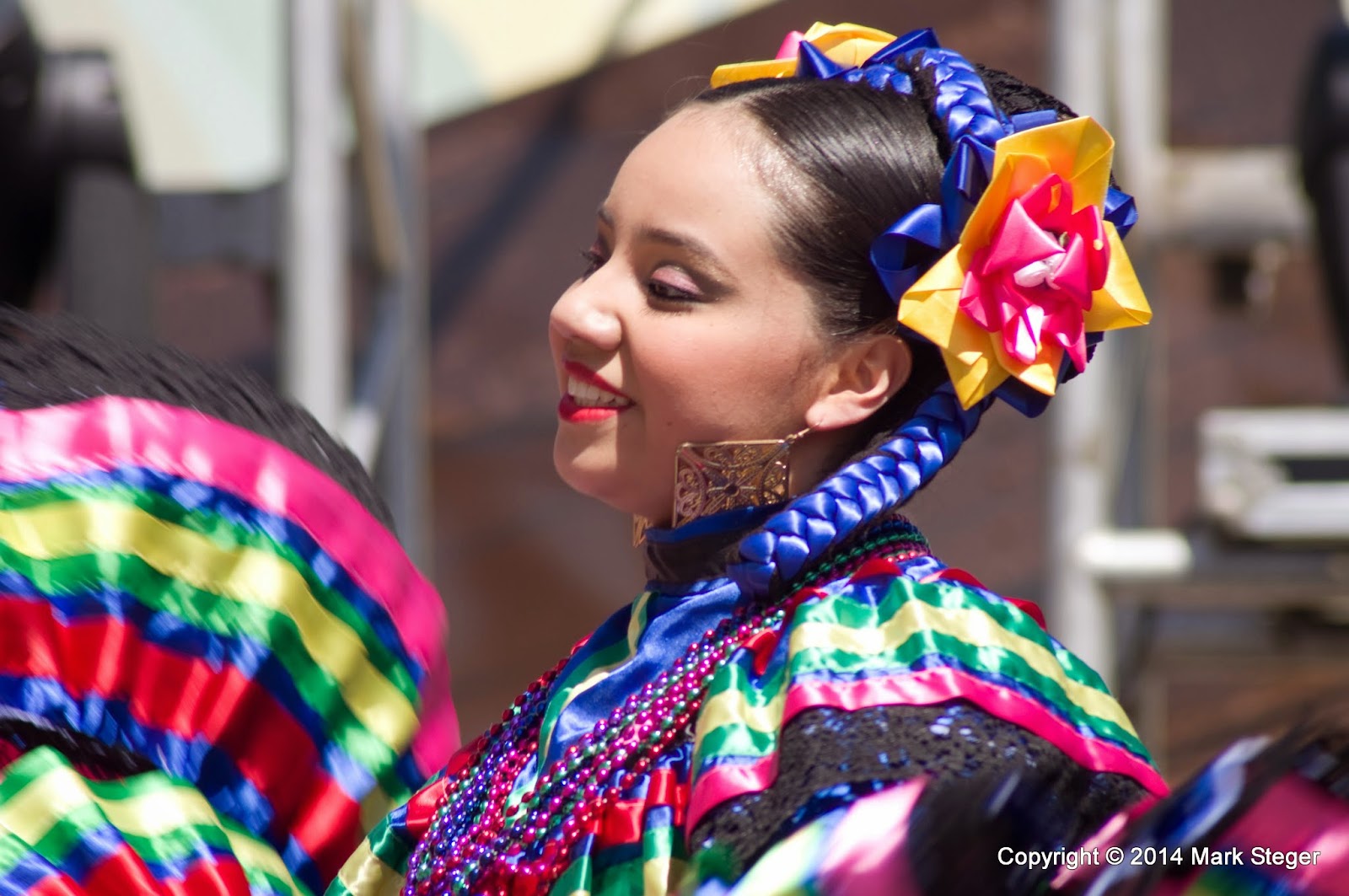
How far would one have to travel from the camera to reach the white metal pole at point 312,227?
246cm

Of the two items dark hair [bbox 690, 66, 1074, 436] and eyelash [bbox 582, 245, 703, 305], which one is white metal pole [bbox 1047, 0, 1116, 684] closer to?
dark hair [bbox 690, 66, 1074, 436]

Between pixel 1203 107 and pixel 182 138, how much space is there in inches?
78.3

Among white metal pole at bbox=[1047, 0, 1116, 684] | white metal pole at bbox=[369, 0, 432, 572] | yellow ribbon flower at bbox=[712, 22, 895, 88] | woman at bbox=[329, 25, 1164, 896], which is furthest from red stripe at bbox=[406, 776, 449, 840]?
white metal pole at bbox=[369, 0, 432, 572]

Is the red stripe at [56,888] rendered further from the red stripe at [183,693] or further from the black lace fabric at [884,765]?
the black lace fabric at [884,765]

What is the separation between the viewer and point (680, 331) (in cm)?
100

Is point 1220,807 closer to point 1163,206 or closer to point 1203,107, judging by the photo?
point 1163,206

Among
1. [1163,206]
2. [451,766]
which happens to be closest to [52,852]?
[451,766]

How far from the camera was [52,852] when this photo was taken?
0.95 meters

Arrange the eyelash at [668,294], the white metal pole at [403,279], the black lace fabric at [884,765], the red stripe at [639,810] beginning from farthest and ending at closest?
the white metal pole at [403,279], the eyelash at [668,294], the red stripe at [639,810], the black lace fabric at [884,765]

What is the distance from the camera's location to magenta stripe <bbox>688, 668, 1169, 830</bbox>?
85cm

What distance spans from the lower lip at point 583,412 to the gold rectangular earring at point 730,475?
0.05 meters

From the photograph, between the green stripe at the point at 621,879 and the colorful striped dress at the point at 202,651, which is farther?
the colorful striped dress at the point at 202,651

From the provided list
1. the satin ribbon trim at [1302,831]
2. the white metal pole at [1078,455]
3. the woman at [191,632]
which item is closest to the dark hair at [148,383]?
the woman at [191,632]

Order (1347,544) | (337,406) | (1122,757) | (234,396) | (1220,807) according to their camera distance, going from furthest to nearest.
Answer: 1. (337,406)
2. (1347,544)
3. (234,396)
4. (1122,757)
5. (1220,807)
